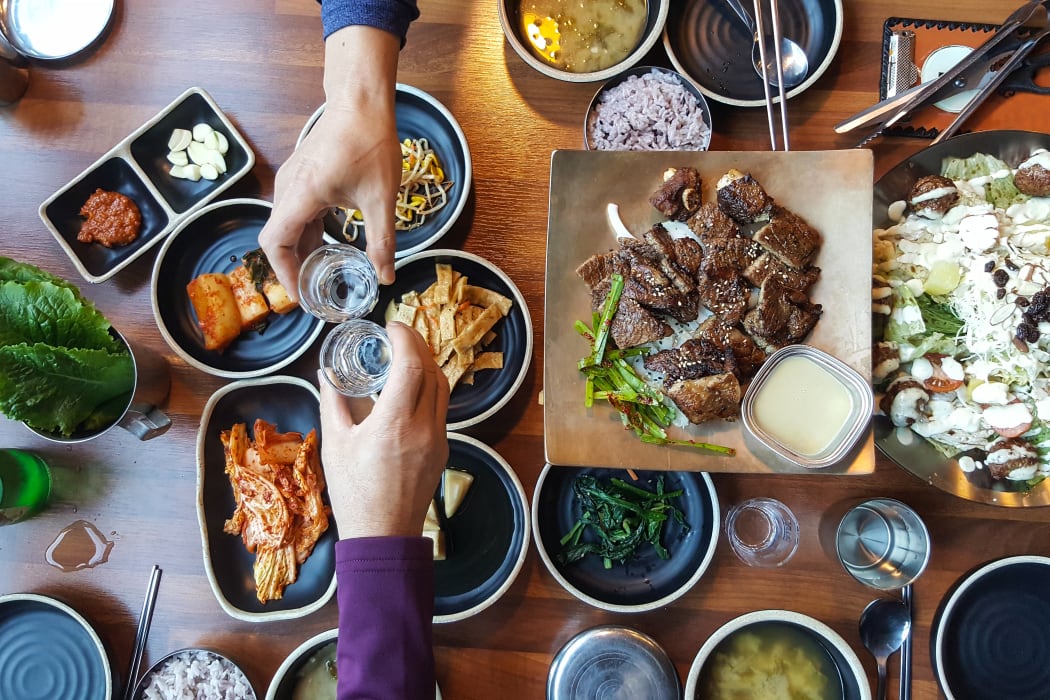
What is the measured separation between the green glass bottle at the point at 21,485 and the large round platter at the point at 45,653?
0.88 ft

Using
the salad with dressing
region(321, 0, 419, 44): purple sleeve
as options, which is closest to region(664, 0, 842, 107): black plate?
the salad with dressing

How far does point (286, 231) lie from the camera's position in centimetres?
164

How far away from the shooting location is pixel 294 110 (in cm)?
225

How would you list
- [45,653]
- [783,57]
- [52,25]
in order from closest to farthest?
1. [45,653]
2. [783,57]
3. [52,25]

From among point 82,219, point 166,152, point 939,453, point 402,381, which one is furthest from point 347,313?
point 939,453

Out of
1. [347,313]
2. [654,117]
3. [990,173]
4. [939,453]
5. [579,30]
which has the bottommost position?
[939,453]

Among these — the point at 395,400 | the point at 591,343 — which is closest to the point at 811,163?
the point at 591,343

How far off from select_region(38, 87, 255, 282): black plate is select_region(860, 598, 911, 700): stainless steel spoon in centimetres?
257

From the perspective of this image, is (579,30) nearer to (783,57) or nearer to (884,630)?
(783,57)

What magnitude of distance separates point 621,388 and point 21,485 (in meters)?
2.04

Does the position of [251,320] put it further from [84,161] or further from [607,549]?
[607,549]

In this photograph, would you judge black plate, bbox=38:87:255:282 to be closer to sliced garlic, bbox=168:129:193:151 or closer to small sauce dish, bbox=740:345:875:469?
sliced garlic, bbox=168:129:193:151

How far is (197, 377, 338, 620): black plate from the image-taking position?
6.53ft

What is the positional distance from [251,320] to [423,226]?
68 centimetres
